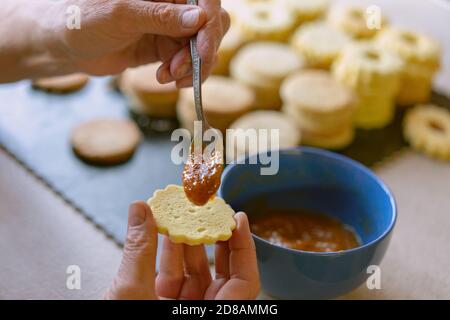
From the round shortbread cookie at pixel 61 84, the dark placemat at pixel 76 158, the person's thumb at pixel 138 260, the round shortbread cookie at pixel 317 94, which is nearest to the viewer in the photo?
the person's thumb at pixel 138 260

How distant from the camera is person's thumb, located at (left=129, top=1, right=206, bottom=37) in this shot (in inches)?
32.5

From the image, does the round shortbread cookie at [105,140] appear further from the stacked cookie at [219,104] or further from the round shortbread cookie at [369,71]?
the round shortbread cookie at [369,71]

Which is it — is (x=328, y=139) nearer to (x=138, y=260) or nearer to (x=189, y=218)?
(x=189, y=218)

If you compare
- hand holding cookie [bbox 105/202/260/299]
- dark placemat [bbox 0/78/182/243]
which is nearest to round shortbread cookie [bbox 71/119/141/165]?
dark placemat [bbox 0/78/182/243]

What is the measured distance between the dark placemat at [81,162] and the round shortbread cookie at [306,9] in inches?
13.0

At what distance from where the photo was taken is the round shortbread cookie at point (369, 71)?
47.6 inches

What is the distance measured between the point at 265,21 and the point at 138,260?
0.87 m

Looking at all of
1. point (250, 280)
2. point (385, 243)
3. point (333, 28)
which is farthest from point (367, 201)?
point (333, 28)

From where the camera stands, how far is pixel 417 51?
1302mm

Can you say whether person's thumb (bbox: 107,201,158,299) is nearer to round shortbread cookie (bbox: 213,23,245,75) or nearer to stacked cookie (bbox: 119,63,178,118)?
stacked cookie (bbox: 119,63,178,118)

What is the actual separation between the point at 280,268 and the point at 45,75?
1.80 feet

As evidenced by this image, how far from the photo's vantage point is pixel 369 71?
120 centimetres

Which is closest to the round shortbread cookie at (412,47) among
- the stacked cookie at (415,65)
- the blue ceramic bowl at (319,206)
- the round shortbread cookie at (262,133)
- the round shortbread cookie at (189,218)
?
the stacked cookie at (415,65)

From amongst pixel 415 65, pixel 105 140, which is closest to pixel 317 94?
pixel 415 65
